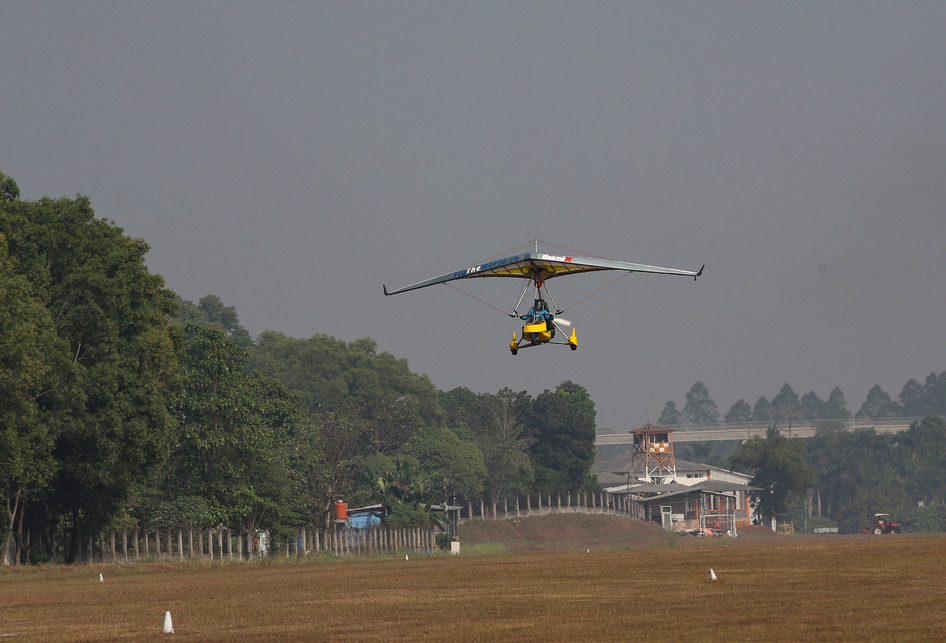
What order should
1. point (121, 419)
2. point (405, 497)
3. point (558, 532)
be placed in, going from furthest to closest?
point (558, 532) < point (405, 497) < point (121, 419)

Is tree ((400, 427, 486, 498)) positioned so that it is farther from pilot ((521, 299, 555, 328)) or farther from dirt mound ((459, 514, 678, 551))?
pilot ((521, 299, 555, 328))

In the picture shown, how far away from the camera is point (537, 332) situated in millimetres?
40031

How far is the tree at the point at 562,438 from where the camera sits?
534 ft

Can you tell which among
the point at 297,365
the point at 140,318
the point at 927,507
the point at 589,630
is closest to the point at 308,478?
the point at 140,318

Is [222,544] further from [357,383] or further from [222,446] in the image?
[357,383]

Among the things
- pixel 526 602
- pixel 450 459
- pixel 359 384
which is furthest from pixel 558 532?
pixel 526 602

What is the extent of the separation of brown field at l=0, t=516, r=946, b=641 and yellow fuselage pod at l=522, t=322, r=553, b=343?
8221 mm

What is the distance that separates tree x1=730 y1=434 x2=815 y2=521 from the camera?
561ft

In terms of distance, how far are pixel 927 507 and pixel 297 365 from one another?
10187cm

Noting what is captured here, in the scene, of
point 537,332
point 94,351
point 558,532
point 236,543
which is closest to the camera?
point 537,332

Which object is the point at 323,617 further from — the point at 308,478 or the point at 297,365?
the point at 297,365

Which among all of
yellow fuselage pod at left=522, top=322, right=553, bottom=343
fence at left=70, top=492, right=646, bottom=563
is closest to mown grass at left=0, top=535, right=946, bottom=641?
yellow fuselage pod at left=522, top=322, right=553, bottom=343

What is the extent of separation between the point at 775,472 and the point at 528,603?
146878 mm

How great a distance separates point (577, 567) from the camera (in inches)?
2037
